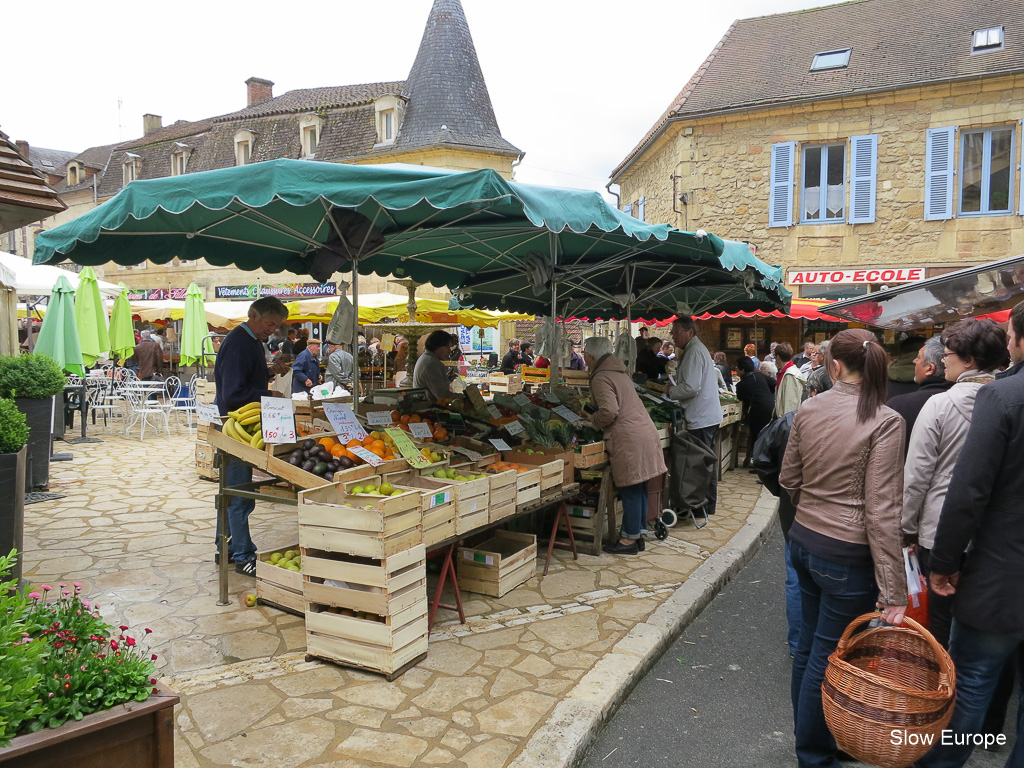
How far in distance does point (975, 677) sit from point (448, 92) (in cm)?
2695

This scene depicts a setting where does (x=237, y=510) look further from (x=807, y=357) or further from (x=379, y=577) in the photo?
(x=807, y=357)

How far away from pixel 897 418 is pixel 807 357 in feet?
26.0

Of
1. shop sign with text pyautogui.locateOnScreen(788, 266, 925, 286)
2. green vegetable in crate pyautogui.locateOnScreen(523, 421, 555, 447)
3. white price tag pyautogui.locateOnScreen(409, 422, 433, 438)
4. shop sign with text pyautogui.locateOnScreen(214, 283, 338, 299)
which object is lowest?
green vegetable in crate pyautogui.locateOnScreen(523, 421, 555, 447)

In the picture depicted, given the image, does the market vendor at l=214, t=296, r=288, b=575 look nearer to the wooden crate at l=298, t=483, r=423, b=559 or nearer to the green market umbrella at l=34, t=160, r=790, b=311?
the green market umbrella at l=34, t=160, r=790, b=311

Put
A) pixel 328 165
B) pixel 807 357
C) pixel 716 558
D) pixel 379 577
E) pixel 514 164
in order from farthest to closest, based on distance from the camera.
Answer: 1. pixel 514 164
2. pixel 807 357
3. pixel 716 558
4. pixel 328 165
5. pixel 379 577

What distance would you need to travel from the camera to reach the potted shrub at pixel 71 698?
64.2 inches

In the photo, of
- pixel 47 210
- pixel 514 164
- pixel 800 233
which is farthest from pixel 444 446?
pixel 514 164

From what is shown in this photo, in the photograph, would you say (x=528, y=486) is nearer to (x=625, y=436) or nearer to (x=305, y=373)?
(x=625, y=436)

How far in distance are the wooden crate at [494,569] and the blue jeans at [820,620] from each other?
7.13 feet

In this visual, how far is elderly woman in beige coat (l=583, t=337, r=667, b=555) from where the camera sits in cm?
559

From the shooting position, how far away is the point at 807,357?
32.7 feet

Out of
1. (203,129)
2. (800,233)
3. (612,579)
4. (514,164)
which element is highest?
(203,129)

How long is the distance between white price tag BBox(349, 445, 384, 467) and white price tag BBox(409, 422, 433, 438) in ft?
2.87

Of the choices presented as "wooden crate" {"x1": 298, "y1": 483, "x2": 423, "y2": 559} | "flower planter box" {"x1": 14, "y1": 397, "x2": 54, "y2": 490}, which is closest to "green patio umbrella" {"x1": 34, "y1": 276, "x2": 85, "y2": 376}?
"flower planter box" {"x1": 14, "y1": 397, "x2": 54, "y2": 490}
